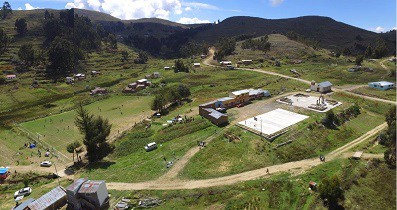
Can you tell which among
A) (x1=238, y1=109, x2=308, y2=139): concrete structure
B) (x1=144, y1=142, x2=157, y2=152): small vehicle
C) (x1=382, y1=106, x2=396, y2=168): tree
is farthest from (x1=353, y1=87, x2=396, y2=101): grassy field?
(x1=144, y1=142, x2=157, y2=152): small vehicle

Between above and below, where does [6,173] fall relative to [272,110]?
below

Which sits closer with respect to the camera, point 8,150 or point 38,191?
point 38,191

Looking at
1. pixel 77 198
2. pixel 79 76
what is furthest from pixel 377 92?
pixel 79 76

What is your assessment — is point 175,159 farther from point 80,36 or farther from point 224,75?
point 80,36

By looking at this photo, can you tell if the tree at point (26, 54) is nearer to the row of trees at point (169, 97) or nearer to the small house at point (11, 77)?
the small house at point (11, 77)

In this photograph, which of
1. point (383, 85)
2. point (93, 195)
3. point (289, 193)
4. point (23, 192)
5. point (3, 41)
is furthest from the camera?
A: point (3, 41)

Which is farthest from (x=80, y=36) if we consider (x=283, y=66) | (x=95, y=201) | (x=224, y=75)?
(x=95, y=201)

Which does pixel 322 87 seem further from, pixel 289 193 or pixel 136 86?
pixel 136 86
